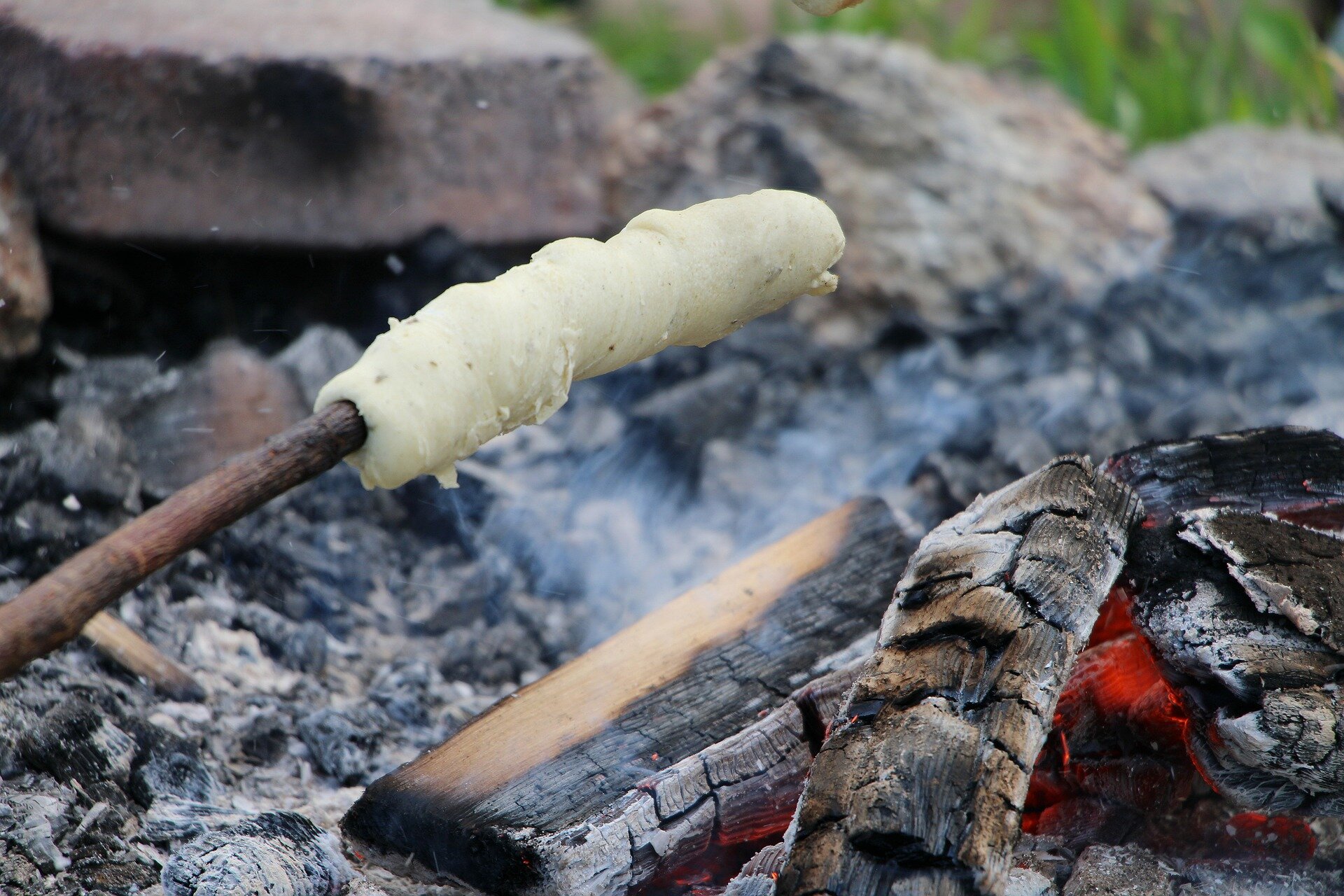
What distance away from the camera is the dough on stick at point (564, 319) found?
1055 millimetres

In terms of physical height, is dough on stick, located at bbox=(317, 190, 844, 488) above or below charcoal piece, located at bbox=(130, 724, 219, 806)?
above

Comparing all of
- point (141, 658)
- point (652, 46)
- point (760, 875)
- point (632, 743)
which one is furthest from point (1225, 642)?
point (652, 46)

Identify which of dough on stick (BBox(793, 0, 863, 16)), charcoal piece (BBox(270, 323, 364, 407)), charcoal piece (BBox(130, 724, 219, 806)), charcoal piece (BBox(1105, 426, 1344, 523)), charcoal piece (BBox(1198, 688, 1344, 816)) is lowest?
charcoal piece (BBox(130, 724, 219, 806))

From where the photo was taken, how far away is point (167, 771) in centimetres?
149

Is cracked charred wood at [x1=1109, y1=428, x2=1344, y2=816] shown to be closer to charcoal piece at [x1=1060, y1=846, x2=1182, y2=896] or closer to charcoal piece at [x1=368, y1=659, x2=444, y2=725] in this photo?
charcoal piece at [x1=1060, y1=846, x2=1182, y2=896]

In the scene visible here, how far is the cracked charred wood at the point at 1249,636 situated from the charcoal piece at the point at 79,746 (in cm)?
145

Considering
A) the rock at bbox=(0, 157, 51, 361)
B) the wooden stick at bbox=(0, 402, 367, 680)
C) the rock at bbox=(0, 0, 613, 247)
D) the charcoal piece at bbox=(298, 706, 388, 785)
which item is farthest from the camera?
the rock at bbox=(0, 0, 613, 247)

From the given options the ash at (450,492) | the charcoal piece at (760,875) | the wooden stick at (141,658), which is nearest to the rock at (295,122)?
the ash at (450,492)

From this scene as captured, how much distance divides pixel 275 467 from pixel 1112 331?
8.01 feet

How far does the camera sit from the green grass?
149 inches

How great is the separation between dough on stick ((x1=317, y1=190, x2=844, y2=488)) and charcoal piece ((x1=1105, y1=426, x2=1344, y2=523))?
0.55 m

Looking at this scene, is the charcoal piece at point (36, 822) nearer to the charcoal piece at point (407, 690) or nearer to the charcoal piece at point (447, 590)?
the charcoal piece at point (407, 690)

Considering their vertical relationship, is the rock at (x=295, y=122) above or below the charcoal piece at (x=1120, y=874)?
above

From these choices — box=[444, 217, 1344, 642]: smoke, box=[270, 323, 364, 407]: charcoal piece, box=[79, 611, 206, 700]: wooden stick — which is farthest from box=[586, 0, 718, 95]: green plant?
box=[79, 611, 206, 700]: wooden stick
